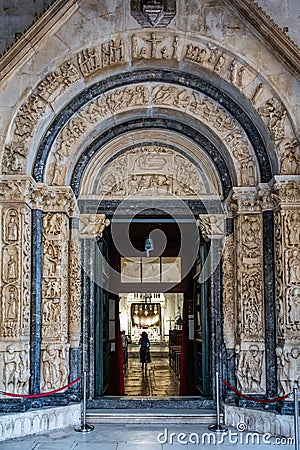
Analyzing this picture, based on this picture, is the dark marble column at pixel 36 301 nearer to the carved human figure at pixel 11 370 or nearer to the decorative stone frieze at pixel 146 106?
the carved human figure at pixel 11 370

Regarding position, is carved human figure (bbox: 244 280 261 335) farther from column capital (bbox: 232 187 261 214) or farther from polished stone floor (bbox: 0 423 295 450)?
polished stone floor (bbox: 0 423 295 450)

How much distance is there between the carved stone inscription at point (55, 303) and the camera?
766cm

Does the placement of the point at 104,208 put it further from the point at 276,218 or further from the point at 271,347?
the point at 271,347

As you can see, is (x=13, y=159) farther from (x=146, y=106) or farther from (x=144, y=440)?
(x=144, y=440)

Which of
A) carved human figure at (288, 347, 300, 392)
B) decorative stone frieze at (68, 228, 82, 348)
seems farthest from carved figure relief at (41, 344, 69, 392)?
carved human figure at (288, 347, 300, 392)

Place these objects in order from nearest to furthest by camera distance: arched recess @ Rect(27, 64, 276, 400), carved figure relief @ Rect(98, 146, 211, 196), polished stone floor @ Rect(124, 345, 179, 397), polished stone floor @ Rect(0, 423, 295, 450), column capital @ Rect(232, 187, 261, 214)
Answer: polished stone floor @ Rect(0, 423, 295, 450) → column capital @ Rect(232, 187, 261, 214) → arched recess @ Rect(27, 64, 276, 400) → carved figure relief @ Rect(98, 146, 211, 196) → polished stone floor @ Rect(124, 345, 179, 397)

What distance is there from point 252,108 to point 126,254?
5076 millimetres

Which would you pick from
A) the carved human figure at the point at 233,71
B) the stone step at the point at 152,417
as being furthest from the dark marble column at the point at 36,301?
the carved human figure at the point at 233,71

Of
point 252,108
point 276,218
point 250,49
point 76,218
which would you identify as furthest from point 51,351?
point 250,49

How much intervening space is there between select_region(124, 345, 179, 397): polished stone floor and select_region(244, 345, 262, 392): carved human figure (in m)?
3.32

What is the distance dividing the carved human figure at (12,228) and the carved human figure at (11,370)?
1.27 m

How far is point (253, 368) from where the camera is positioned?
25.3 feet

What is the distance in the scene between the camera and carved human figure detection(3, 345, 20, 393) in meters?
7.19

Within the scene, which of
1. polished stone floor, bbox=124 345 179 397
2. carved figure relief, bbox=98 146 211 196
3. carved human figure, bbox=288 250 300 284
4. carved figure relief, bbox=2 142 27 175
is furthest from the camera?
polished stone floor, bbox=124 345 179 397
